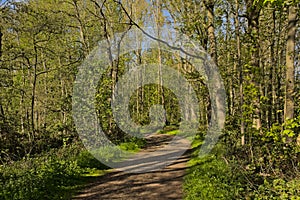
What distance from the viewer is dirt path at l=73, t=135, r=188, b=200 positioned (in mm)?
7689

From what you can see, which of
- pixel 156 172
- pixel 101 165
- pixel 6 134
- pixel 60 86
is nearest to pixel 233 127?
pixel 156 172

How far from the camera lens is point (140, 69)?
1304 inches

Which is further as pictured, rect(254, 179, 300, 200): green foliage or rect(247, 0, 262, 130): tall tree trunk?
rect(247, 0, 262, 130): tall tree trunk

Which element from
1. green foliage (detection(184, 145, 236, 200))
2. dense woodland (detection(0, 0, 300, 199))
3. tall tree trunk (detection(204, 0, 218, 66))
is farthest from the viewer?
tall tree trunk (detection(204, 0, 218, 66))

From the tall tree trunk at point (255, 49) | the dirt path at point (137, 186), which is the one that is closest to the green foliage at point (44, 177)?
the dirt path at point (137, 186)

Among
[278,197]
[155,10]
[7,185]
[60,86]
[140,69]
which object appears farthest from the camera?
[140,69]

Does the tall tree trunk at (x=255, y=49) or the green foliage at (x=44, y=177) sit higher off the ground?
the tall tree trunk at (x=255, y=49)

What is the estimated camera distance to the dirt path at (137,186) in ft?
25.2

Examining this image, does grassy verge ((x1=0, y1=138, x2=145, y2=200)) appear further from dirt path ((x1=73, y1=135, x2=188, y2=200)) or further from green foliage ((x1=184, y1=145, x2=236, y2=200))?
green foliage ((x1=184, y1=145, x2=236, y2=200))

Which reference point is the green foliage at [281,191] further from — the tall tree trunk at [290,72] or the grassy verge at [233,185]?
the tall tree trunk at [290,72]

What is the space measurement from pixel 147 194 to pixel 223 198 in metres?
2.46

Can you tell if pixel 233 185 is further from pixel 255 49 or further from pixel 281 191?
pixel 255 49

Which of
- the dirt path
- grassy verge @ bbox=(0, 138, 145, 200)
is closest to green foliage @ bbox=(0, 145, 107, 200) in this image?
grassy verge @ bbox=(0, 138, 145, 200)

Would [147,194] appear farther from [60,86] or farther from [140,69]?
[140,69]
